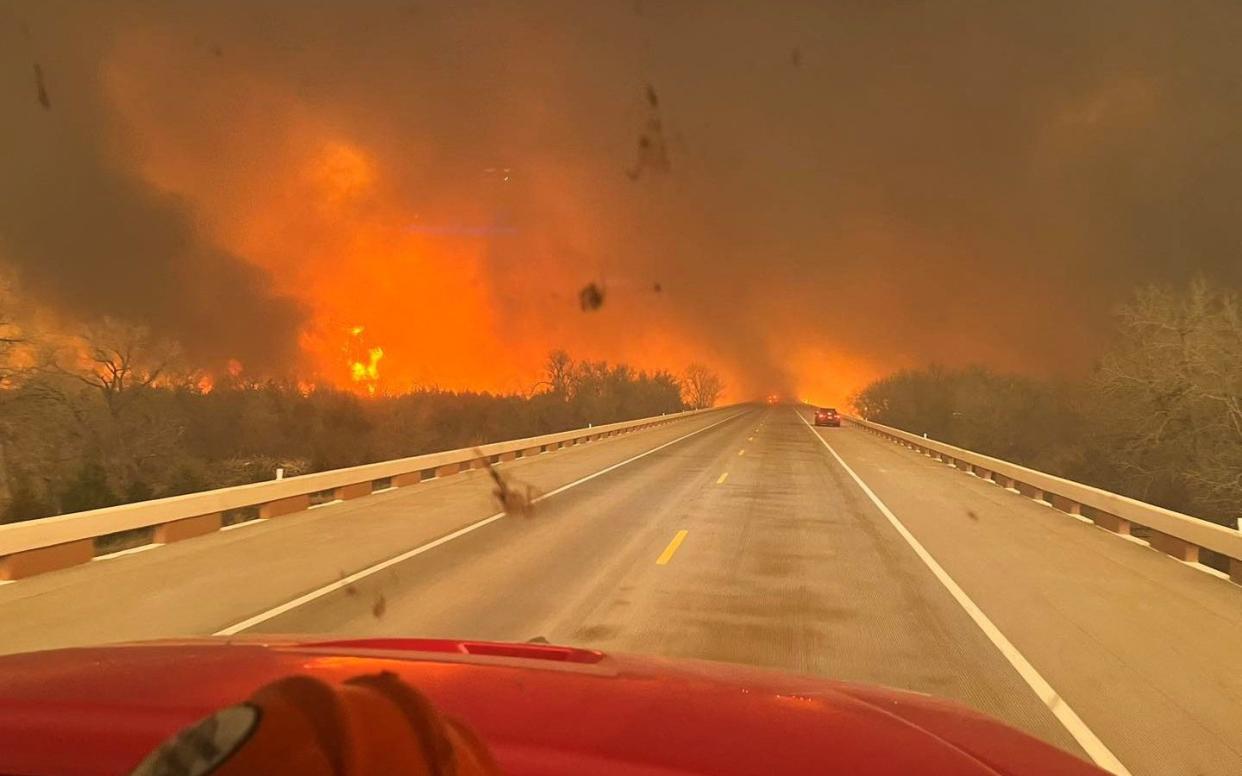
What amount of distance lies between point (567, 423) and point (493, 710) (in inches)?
2982

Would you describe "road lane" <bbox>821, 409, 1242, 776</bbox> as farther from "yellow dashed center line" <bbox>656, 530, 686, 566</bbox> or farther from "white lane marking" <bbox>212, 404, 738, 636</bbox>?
"white lane marking" <bbox>212, 404, 738, 636</bbox>

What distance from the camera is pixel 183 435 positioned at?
30.2 m

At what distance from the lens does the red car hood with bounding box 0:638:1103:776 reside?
8.16 feet

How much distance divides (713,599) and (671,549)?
331 centimetres

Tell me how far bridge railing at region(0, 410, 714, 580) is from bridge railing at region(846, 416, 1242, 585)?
44.7ft

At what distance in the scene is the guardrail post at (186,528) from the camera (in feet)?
42.3

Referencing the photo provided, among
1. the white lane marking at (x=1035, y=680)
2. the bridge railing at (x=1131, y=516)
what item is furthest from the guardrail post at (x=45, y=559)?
the bridge railing at (x=1131, y=516)

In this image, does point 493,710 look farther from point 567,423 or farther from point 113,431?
point 567,423

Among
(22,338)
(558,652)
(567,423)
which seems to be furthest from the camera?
(567,423)

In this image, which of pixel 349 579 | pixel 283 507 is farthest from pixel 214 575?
pixel 283 507

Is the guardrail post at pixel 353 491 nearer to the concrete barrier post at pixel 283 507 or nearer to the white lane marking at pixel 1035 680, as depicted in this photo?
the concrete barrier post at pixel 283 507

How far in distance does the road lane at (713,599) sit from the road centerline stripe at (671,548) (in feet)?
0.30

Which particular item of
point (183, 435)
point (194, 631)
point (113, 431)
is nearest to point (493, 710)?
point (194, 631)

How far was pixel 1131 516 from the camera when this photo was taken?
1431cm
